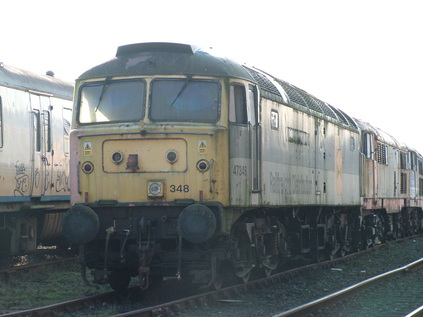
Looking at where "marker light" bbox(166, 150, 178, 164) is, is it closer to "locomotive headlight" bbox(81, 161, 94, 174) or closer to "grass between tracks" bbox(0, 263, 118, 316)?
"locomotive headlight" bbox(81, 161, 94, 174)

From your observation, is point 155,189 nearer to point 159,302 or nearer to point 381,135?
point 159,302

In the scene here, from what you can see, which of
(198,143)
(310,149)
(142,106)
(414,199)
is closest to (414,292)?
(310,149)

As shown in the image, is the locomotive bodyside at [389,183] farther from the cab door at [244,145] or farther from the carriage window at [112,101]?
the carriage window at [112,101]

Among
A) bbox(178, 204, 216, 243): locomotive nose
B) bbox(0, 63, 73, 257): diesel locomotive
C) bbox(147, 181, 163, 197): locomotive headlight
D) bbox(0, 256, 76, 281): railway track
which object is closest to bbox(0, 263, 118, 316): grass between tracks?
bbox(0, 256, 76, 281): railway track

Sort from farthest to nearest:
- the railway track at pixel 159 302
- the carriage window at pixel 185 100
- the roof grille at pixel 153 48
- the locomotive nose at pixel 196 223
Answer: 1. the roof grille at pixel 153 48
2. the carriage window at pixel 185 100
3. the locomotive nose at pixel 196 223
4. the railway track at pixel 159 302

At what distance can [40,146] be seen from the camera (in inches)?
599

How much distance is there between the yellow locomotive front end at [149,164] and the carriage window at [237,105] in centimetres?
17

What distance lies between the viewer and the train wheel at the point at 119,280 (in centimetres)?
1116

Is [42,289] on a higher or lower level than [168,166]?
lower

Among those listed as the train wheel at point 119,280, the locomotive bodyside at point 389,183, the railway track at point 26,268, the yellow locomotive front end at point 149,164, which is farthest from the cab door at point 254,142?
the locomotive bodyside at point 389,183

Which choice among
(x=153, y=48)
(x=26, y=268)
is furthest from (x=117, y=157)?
(x=26, y=268)

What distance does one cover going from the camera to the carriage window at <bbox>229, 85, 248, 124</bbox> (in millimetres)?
10875

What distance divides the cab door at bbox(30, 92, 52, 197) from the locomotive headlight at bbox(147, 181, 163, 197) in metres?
4.93

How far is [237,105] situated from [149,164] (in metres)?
1.58
